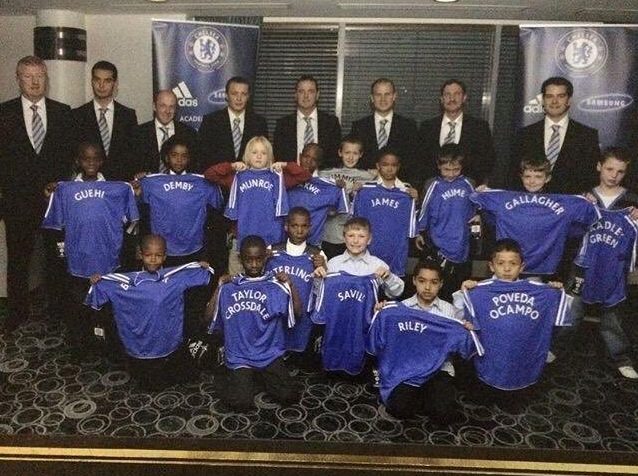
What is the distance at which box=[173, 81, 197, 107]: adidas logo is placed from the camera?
16.5ft

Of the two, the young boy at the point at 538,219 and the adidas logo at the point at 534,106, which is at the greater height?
the adidas logo at the point at 534,106

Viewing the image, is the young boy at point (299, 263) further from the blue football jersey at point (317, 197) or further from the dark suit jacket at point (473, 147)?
the dark suit jacket at point (473, 147)

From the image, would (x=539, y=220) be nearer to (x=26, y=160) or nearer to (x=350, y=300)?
(x=350, y=300)

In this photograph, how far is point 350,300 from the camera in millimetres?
3166

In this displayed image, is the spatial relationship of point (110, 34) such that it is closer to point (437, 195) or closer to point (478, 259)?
point (437, 195)

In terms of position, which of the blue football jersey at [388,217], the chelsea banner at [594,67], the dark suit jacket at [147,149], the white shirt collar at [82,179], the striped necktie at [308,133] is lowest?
the blue football jersey at [388,217]

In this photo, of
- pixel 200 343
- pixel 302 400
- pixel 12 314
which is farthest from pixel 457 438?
pixel 12 314

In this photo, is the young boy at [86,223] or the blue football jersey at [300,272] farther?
the young boy at [86,223]

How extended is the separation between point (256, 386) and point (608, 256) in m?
2.41

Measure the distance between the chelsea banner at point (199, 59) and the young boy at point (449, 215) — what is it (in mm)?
2327

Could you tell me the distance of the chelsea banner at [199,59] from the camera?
4941 millimetres

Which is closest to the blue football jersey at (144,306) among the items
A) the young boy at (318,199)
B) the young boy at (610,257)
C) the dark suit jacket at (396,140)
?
the young boy at (318,199)

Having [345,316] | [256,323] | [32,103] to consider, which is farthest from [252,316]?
[32,103]

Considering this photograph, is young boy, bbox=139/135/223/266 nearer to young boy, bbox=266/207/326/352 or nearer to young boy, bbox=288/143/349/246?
young boy, bbox=288/143/349/246
